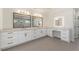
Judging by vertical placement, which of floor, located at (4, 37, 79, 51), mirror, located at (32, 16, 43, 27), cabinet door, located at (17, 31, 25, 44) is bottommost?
floor, located at (4, 37, 79, 51)

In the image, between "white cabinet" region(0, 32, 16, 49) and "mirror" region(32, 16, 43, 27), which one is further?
"mirror" region(32, 16, 43, 27)

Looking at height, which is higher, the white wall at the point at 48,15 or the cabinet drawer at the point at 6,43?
the white wall at the point at 48,15

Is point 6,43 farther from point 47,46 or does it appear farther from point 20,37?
point 47,46

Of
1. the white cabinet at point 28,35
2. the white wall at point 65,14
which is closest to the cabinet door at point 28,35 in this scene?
the white cabinet at point 28,35

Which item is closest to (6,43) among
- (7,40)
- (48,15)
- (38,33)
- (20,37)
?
(7,40)

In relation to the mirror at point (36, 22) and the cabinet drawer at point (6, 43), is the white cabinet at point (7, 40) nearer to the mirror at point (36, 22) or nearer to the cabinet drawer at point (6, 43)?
the cabinet drawer at point (6, 43)

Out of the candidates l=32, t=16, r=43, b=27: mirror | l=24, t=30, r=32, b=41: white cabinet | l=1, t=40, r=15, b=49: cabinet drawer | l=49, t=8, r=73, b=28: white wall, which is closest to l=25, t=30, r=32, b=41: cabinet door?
l=24, t=30, r=32, b=41: white cabinet

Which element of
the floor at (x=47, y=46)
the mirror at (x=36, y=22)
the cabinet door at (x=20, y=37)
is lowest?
the floor at (x=47, y=46)

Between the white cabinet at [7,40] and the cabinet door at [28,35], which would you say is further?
the cabinet door at [28,35]

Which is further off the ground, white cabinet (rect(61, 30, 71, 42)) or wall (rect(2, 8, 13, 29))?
wall (rect(2, 8, 13, 29))

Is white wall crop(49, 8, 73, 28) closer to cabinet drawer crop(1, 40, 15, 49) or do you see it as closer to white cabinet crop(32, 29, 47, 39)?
white cabinet crop(32, 29, 47, 39)

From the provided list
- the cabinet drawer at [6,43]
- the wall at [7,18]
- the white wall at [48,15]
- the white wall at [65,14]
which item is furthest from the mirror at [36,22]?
the cabinet drawer at [6,43]

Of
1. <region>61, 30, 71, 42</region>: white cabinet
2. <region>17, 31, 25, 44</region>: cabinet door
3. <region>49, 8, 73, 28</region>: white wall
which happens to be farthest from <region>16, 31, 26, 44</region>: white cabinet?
<region>61, 30, 71, 42</region>: white cabinet
